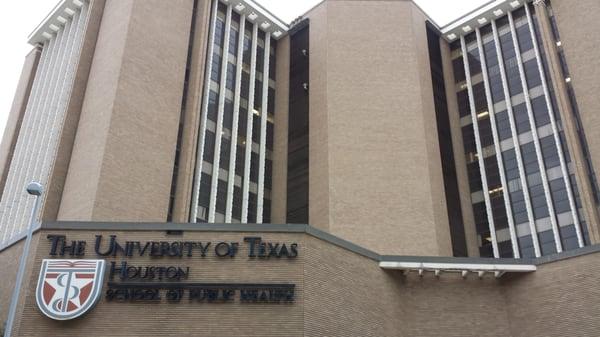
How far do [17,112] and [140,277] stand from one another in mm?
39887

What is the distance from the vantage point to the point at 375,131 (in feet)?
154

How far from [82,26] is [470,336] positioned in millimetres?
41551

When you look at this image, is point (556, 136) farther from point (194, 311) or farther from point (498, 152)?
point (194, 311)

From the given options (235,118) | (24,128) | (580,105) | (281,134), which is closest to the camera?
(580,105)

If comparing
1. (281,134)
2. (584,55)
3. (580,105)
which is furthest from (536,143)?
(281,134)

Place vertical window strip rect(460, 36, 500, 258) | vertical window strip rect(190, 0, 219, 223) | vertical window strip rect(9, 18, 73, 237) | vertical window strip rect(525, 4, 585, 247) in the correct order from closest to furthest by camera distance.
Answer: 1. vertical window strip rect(525, 4, 585, 247)
2. vertical window strip rect(190, 0, 219, 223)
3. vertical window strip rect(9, 18, 73, 237)
4. vertical window strip rect(460, 36, 500, 258)

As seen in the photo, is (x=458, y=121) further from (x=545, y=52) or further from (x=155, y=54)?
(x=155, y=54)

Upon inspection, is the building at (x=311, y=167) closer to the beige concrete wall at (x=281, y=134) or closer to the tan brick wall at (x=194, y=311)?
the tan brick wall at (x=194, y=311)

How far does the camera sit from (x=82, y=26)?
170 feet

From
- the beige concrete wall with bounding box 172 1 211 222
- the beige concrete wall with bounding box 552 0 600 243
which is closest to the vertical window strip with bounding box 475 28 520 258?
the beige concrete wall with bounding box 552 0 600 243

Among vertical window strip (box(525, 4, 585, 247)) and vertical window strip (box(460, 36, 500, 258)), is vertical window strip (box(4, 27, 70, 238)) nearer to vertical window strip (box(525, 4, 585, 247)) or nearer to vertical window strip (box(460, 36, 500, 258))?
vertical window strip (box(460, 36, 500, 258))

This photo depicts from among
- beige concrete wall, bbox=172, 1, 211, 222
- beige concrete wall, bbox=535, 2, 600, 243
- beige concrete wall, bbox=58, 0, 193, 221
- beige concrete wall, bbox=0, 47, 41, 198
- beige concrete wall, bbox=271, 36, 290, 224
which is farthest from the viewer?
beige concrete wall, bbox=0, 47, 41, 198

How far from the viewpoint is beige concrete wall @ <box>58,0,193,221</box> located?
39.1 meters

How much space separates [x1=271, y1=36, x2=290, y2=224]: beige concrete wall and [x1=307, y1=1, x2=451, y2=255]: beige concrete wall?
3871 millimetres
